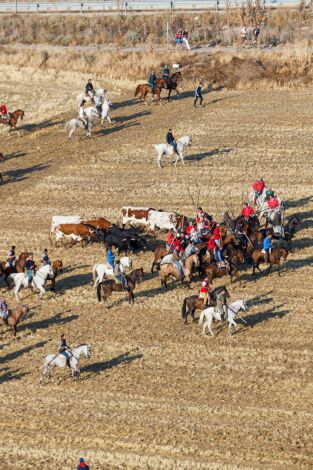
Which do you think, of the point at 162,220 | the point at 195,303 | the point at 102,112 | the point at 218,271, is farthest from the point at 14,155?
the point at 195,303

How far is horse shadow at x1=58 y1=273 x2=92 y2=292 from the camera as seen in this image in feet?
98.9

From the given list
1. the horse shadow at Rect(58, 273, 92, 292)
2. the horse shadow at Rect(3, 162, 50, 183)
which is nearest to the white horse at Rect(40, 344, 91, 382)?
the horse shadow at Rect(58, 273, 92, 292)

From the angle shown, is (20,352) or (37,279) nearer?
(20,352)

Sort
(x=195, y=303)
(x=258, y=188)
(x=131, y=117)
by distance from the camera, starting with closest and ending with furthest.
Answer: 1. (x=195, y=303)
2. (x=258, y=188)
3. (x=131, y=117)

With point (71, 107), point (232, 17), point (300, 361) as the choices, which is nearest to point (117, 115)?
point (71, 107)

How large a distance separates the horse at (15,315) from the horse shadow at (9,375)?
1.84 m

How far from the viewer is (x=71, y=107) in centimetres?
5169

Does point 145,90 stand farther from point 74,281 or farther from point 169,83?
point 74,281

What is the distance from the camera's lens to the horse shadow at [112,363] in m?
25.0

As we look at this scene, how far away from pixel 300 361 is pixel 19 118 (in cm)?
3030

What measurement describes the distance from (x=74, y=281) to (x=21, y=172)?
12704 mm

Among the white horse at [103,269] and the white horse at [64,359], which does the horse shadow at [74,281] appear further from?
the white horse at [64,359]

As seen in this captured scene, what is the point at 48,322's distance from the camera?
2778 cm

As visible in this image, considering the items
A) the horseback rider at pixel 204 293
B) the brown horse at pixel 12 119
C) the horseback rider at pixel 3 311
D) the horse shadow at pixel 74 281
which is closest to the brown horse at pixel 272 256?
the horseback rider at pixel 204 293
